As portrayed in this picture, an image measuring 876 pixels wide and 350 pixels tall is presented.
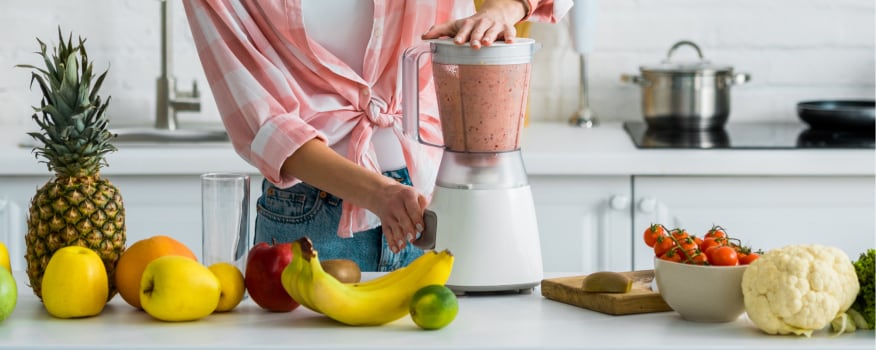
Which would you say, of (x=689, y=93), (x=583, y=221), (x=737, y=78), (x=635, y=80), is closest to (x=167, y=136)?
(x=583, y=221)

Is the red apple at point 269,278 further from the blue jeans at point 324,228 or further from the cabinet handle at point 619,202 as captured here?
the cabinet handle at point 619,202

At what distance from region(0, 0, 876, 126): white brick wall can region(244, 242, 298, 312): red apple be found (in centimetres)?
169

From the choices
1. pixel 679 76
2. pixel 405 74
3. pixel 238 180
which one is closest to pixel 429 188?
pixel 405 74

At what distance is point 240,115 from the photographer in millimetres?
1451

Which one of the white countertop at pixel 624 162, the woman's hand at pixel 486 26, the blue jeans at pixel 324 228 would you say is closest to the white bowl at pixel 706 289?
the woman's hand at pixel 486 26

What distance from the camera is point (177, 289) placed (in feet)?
3.71

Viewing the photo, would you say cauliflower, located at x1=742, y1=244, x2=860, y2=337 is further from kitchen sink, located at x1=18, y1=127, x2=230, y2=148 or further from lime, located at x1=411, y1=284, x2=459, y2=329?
kitchen sink, located at x1=18, y1=127, x2=230, y2=148

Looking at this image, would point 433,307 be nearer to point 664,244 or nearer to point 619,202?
point 664,244

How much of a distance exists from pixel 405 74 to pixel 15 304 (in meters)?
0.52

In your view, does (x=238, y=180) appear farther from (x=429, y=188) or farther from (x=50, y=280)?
(x=429, y=188)

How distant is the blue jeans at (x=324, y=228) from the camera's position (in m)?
1.61

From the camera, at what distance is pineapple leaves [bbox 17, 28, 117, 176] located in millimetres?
1193

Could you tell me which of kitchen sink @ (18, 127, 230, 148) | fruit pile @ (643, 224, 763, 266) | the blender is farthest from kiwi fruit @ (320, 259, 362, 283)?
kitchen sink @ (18, 127, 230, 148)

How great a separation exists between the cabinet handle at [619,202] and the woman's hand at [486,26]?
994 millimetres
